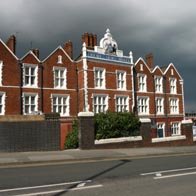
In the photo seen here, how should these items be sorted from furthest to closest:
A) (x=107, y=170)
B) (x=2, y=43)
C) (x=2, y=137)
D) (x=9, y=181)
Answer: (x=2, y=43) < (x=2, y=137) < (x=107, y=170) < (x=9, y=181)

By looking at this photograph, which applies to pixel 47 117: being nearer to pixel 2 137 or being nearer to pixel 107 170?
pixel 2 137

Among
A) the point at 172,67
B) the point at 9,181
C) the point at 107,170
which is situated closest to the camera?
the point at 9,181

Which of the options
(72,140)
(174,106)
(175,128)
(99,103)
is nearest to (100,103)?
(99,103)

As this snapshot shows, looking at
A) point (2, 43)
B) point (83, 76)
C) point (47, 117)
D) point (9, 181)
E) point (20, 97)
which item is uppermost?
point (2, 43)

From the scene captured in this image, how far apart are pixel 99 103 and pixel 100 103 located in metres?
0.17

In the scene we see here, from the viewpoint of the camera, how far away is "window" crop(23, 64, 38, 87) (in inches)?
1453

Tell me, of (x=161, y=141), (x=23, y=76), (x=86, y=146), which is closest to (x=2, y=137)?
(x=86, y=146)

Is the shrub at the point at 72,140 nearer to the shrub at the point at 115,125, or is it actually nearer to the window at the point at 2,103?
the shrub at the point at 115,125

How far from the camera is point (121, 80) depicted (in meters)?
44.0

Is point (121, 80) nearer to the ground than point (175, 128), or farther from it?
farther from it

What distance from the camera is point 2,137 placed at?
21203mm

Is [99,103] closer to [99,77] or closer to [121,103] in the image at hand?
[99,77]

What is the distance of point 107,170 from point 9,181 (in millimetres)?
4135

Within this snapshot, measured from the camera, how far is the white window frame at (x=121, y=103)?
4302cm
